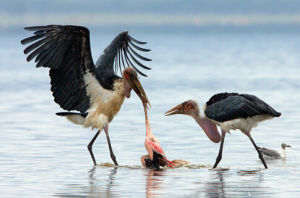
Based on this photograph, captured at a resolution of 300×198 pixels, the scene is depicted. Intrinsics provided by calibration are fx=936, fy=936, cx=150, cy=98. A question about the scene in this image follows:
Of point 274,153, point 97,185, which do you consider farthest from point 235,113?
point 97,185

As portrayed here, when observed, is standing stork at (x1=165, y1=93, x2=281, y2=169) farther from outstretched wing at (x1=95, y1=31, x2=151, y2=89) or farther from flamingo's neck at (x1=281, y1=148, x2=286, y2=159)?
outstretched wing at (x1=95, y1=31, x2=151, y2=89)

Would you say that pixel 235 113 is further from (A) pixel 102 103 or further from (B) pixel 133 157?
(A) pixel 102 103

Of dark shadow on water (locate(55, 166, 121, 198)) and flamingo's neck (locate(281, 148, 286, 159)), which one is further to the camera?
flamingo's neck (locate(281, 148, 286, 159))

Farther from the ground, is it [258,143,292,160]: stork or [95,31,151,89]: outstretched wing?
[95,31,151,89]: outstretched wing

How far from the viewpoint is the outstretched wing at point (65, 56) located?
1367 centimetres

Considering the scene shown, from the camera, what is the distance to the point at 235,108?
45.7 feet

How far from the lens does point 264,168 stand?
14.0 metres

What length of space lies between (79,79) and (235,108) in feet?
7.91

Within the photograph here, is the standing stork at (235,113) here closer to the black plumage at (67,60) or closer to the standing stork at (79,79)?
the standing stork at (79,79)

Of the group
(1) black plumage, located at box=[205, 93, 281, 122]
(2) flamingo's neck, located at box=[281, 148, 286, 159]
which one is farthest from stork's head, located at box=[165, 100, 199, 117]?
(2) flamingo's neck, located at box=[281, 148, 286, 159]

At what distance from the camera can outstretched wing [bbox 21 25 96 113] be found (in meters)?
13.7

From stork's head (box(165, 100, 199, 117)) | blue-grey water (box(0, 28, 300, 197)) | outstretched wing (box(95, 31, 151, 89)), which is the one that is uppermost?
outstretched wing (box(95, 31, 151, 89))

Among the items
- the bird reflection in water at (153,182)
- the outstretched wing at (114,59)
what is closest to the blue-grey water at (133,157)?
the bird reflection in water at (153,182)

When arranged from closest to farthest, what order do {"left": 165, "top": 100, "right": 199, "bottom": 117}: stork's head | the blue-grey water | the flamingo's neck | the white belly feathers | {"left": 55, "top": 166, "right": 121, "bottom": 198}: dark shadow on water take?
{"left": 55, "top": 166, "right": 121, "bottom": 198}: dark shadow on water → the blue-grey water → the white belly feathers → {"left": 165, "top": 100, "right": 199, "bottom": 117}: stork's head → the flamingo's neck
